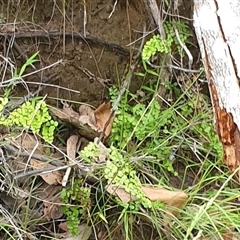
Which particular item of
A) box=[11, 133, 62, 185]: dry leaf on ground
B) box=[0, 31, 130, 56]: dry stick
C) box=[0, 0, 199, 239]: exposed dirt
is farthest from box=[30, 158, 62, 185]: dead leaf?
box=[0, 31, 130, 56]: dry stick

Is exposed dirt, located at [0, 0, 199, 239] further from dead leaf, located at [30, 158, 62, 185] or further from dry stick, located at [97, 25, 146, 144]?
dead leaf, located at [30, 158, 62, 185]

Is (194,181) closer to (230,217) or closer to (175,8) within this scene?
(230,217)

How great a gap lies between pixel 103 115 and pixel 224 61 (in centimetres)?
75

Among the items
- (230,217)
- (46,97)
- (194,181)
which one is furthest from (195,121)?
(46,97)

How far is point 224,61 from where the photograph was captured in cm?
145

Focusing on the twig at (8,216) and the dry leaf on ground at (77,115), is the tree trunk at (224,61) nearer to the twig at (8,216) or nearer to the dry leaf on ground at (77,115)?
the dry leaf on ground at (77,115)

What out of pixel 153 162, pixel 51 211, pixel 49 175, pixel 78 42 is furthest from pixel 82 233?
pixel 78 42

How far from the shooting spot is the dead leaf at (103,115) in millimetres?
2053

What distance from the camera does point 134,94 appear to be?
2.15 metres

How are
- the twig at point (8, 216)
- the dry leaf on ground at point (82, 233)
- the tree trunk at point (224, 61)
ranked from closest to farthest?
the tree trunk at point (224, 61), the twig at point (8, 216), the dry leaf on ground at point (82, 233)

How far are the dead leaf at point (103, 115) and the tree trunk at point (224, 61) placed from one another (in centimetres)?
60

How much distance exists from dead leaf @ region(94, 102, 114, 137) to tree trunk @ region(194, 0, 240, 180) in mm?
603

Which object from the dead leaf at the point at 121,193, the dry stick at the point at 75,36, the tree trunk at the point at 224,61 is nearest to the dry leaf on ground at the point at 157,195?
the dead leaf at the point at 121,193

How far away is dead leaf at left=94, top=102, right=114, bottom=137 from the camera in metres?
2.05
